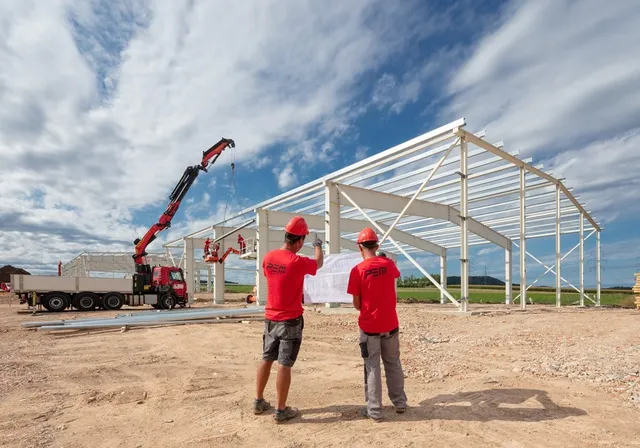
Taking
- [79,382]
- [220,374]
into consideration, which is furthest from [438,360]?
[79,382]

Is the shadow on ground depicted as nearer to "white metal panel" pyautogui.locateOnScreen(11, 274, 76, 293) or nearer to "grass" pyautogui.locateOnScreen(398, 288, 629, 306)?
"white metal panel" pyautogui.locateOnScreen(11, 274, 76, 293)

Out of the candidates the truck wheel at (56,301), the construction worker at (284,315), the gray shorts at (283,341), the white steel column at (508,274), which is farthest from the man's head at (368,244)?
the truck wheel at (56,301)

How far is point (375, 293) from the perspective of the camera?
151 inches

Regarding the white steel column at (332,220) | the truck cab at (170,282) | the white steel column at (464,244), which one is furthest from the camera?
the truck cab at (170,282)

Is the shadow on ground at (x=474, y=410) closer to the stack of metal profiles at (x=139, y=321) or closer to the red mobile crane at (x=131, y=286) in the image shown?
the stack of metal profiles at (x=139, y=321)

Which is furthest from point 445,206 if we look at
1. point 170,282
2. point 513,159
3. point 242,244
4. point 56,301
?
point 56,301

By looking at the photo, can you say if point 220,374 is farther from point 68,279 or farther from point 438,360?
point 68,279

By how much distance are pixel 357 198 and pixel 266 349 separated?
12019 mm

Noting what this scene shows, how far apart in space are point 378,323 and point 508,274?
71.2 ft

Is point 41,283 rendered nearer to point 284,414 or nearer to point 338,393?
point 338,393

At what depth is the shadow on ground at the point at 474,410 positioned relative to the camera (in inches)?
145

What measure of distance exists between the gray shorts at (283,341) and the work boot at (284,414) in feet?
1.38

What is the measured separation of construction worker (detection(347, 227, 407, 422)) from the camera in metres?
3.77

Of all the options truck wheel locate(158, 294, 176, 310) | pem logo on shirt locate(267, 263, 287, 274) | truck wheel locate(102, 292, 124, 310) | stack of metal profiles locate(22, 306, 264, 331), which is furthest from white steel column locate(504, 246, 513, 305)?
pem logo on shirt locate(267, 263, 287, 274)
